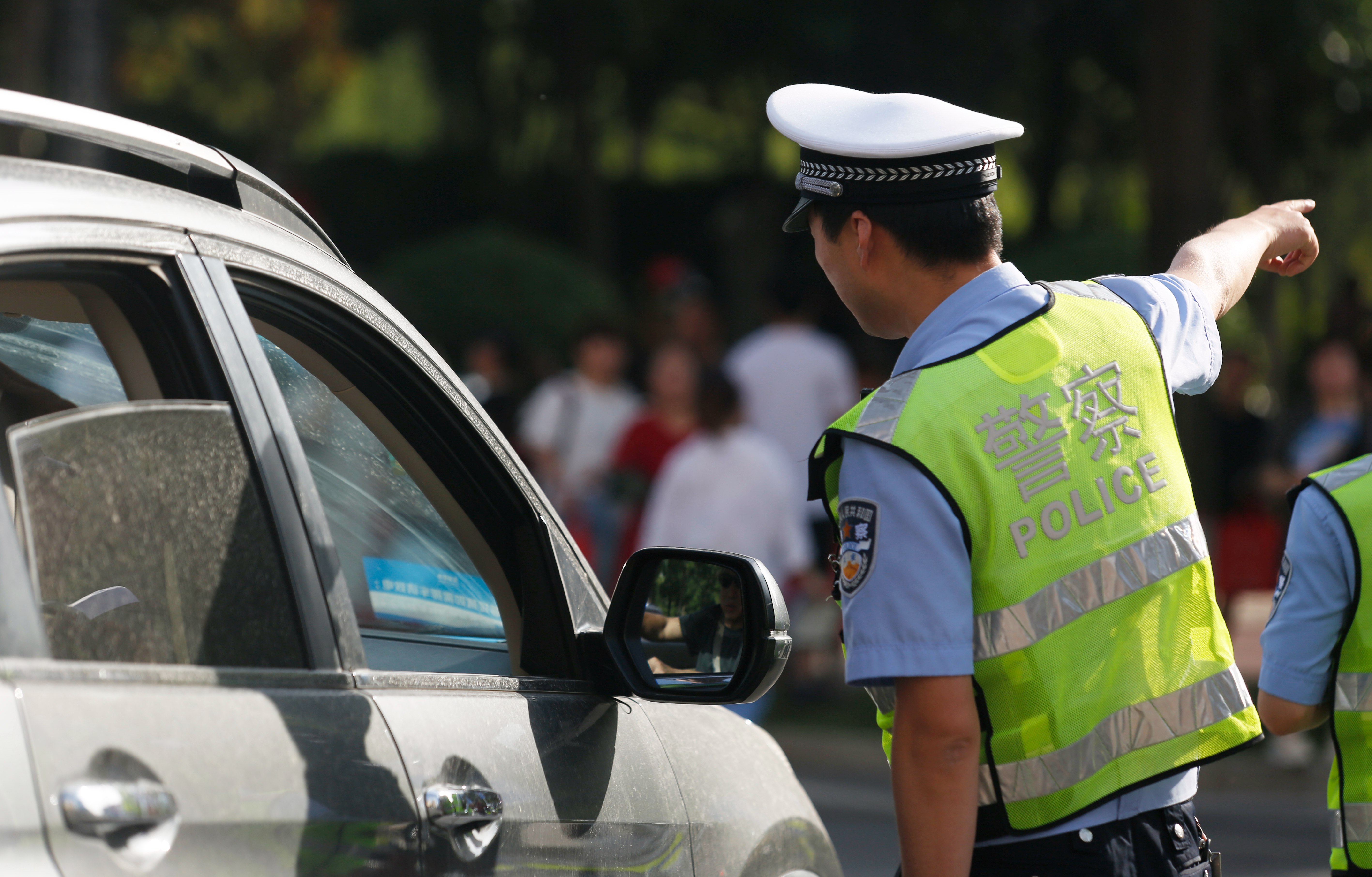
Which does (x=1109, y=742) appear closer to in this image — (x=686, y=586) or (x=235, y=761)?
(x=686, y=586)

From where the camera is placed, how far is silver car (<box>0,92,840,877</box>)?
1598mm

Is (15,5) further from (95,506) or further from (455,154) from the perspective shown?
(455,154)

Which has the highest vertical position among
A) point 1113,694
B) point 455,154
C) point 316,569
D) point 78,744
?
point 455,154

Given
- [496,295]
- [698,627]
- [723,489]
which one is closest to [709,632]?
[698,627]

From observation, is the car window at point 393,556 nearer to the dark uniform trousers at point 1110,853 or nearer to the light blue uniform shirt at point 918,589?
the light blue uniform shirt at point 918,589

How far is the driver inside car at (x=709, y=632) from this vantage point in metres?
2.29

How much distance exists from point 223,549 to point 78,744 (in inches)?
14.5

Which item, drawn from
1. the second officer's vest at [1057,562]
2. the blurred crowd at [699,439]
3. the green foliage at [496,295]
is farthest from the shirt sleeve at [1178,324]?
the green foliage at [496,295]

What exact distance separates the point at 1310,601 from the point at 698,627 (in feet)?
3.61

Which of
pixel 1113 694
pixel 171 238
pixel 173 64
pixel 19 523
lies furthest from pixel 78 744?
pixel 173 64

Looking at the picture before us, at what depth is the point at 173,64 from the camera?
66.7 feet

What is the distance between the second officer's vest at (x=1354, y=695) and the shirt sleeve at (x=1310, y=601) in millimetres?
16

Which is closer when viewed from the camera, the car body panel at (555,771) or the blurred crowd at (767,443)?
the car body panel at (555,771)

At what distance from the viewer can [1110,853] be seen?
83.2 inches
